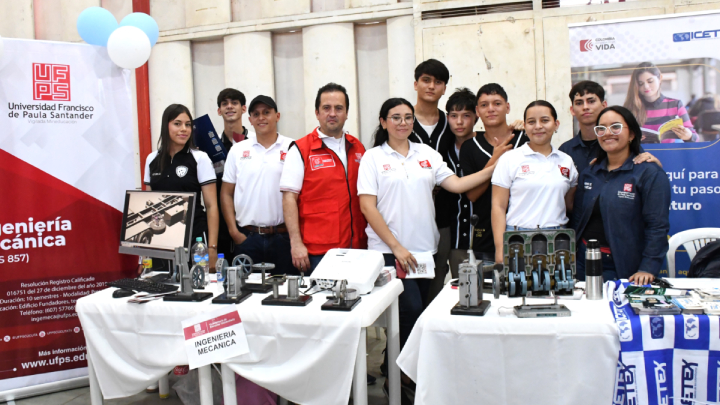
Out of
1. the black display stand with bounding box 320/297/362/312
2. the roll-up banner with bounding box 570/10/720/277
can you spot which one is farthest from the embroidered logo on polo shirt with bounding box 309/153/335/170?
the roll-up banner with bounding box 570/10/720/277

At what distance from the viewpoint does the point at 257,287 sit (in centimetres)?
249

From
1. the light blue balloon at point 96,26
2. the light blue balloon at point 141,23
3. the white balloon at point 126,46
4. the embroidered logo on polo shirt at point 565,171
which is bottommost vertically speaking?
the embroidered logo on polo shirt at point 565,171

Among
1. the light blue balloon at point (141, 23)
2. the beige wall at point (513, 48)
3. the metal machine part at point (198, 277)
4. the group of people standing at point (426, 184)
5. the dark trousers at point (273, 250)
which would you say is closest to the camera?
the group of people standing at point (426, 184)

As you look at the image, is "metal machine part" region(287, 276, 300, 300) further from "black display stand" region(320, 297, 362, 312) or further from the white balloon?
the white balloon

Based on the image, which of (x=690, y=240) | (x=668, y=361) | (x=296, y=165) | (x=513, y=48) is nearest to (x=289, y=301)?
(x=296, y=165)

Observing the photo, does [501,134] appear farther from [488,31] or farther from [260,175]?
[488,31]

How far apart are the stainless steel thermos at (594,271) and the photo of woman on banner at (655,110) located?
4.74ft

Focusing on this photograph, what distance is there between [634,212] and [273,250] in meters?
1.88

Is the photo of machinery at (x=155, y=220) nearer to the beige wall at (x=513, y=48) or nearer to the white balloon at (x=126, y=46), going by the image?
the white balloon at (x=126, y=46)

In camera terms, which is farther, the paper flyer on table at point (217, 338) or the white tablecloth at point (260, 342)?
the paper flyer on table at point (217, 338)

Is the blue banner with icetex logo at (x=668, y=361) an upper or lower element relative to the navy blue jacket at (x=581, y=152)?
lower

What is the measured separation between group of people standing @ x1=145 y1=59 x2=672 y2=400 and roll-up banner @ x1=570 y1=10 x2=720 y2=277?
0.45 ft

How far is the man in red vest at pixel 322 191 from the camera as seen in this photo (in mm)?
2809

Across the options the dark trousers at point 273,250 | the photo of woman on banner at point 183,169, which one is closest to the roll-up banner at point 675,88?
the dark trousers at point 273,250
